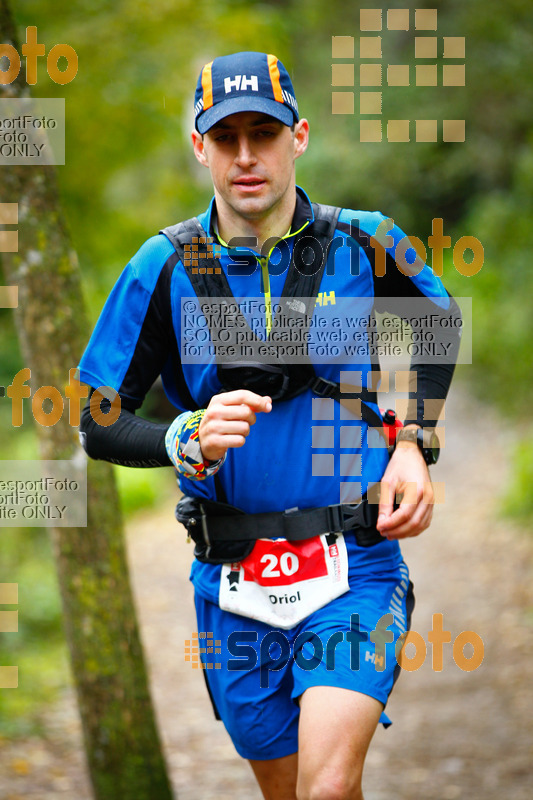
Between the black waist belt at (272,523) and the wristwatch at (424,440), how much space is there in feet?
0.85

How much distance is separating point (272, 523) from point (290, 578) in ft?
0.60

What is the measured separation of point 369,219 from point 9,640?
5.66m

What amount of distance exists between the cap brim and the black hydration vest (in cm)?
32

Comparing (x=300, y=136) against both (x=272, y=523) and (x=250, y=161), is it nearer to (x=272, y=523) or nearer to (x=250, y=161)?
(x=250, y=161)

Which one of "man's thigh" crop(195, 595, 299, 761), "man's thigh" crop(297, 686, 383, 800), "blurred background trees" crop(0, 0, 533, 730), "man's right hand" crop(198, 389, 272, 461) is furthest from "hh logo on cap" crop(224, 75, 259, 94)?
"blurred background trees" crop(0, 0, 533, 730)

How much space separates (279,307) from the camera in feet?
8.89

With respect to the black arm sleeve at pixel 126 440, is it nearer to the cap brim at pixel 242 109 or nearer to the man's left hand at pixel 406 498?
the man's left hand at pixel 406 498

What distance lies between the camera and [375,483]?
2.78 meters

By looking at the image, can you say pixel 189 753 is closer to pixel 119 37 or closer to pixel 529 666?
pixel 529 666

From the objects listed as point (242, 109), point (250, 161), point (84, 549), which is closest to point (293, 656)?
point (84, 549)

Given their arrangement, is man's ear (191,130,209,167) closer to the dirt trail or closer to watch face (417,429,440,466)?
watch face (417,429,440,466)

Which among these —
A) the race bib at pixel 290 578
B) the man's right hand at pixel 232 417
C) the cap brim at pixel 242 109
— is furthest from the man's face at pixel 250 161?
→ the race bib at pixel 290 578

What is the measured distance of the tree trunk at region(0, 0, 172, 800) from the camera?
12.1 feet

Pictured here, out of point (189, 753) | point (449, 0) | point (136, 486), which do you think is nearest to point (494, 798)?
point (189, 753)
